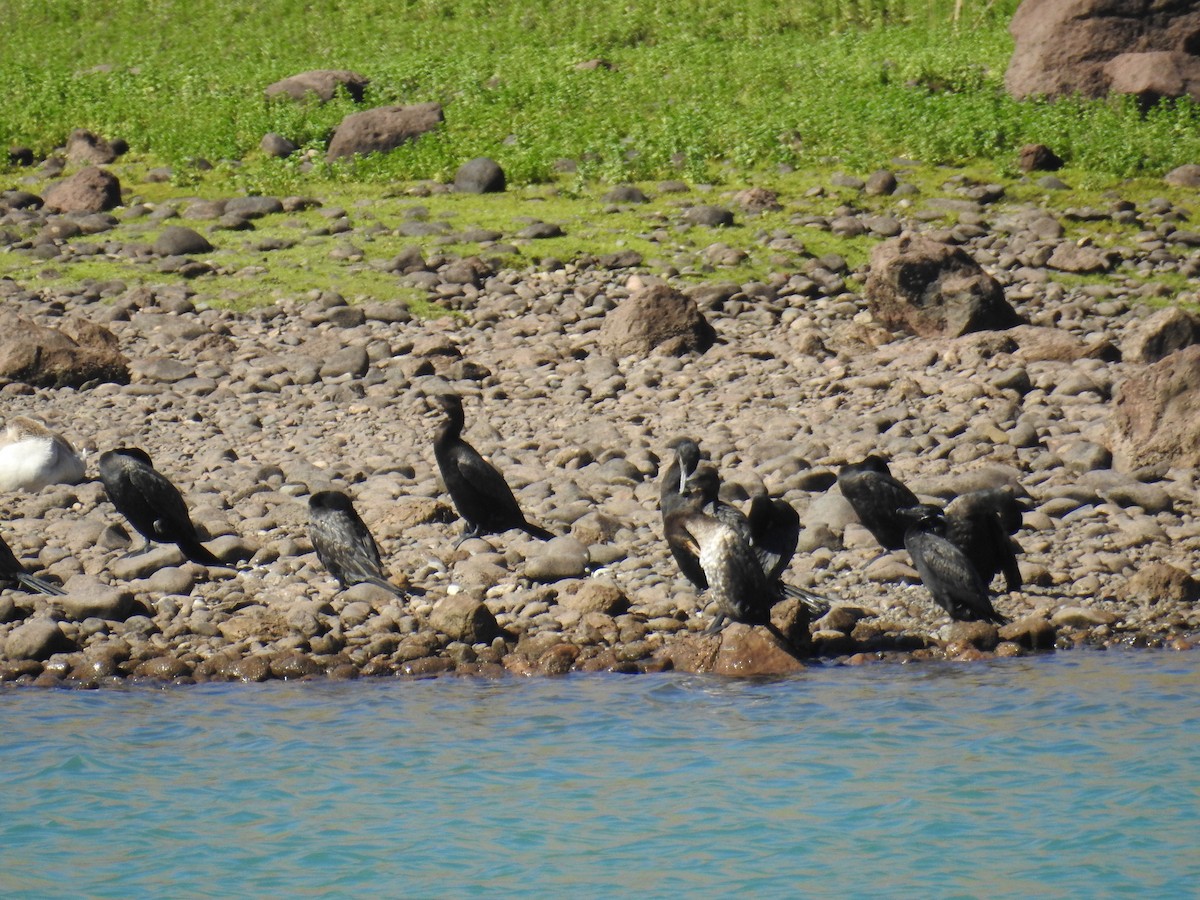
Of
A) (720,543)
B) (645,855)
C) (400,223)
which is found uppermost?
A: (400,223)

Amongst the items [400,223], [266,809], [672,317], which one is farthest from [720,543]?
[400,223]

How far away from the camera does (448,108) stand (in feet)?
79.5

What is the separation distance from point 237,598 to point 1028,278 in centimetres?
951

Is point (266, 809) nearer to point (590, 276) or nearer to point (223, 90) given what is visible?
point (590, 276)

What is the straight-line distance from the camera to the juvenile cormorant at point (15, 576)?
33.5 ft

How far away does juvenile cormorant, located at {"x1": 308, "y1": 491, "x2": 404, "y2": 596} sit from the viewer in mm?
10203

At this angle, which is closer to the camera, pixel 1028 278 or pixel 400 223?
pixel 1028 278

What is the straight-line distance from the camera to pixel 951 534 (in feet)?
33.0

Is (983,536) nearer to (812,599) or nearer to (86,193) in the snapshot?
(812,599)

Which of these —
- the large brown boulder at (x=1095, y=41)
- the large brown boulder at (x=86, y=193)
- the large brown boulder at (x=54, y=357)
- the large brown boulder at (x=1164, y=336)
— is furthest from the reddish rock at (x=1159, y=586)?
the large brown boulder at (x=86, y=193)

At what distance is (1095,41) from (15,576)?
57.8 feet

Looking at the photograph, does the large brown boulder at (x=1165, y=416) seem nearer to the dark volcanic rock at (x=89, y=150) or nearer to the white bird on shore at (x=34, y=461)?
the white bird on shore at (x=34, y=461)

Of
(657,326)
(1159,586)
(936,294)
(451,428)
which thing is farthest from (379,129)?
(1159,586)

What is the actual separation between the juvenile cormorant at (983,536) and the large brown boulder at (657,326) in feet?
17.5
